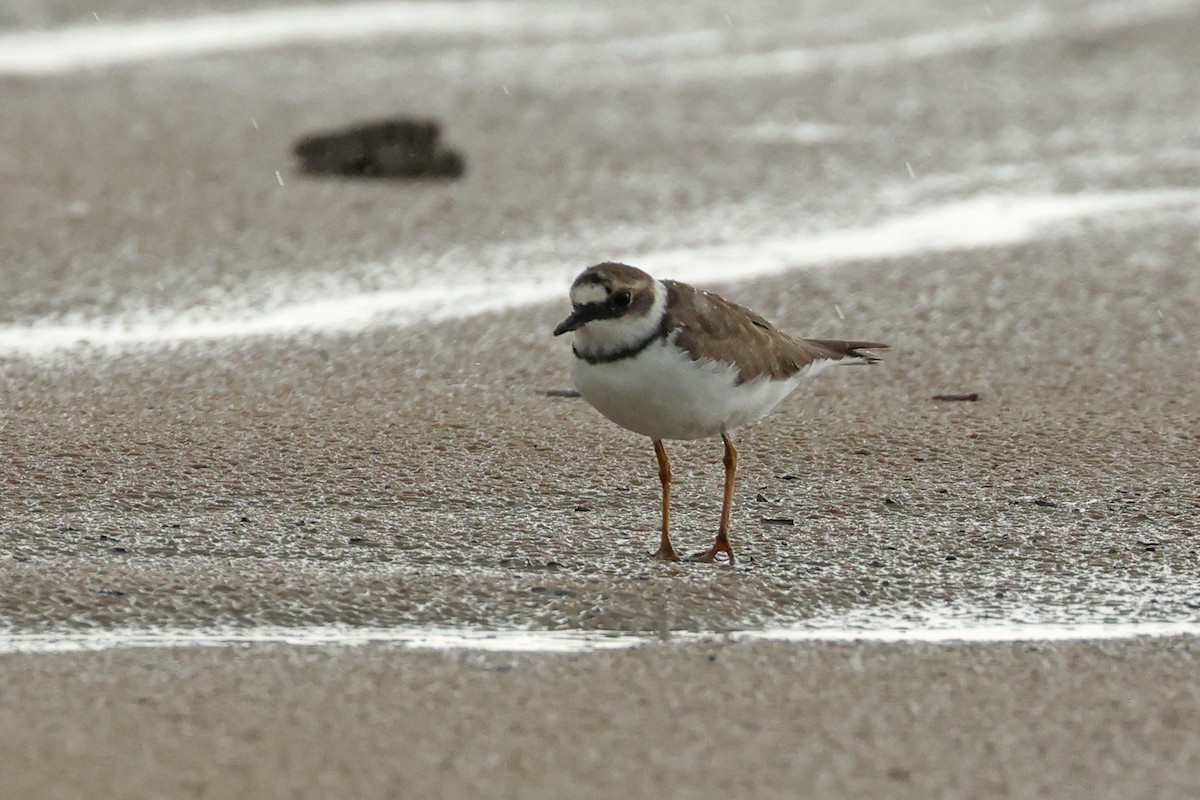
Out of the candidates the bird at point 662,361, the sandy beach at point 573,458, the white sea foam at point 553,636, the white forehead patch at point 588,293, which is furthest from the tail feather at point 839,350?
the white sea foam at point 553,636

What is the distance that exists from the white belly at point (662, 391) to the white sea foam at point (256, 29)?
18.7 ft

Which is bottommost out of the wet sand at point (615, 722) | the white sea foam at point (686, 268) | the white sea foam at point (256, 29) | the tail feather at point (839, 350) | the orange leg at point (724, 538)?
the wet sand at point (615, 722)

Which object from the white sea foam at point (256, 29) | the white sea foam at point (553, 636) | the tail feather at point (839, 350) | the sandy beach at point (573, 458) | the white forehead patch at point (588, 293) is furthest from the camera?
the white sea foam at point (256, 29)

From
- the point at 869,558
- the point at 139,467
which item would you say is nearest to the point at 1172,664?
the point at 869,558

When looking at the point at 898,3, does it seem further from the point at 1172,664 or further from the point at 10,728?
the point at 10,728

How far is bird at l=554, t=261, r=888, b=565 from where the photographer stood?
11.2 ft

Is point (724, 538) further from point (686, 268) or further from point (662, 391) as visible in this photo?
point (686, 268)

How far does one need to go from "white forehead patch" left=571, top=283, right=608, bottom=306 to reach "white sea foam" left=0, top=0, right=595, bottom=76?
5.65m

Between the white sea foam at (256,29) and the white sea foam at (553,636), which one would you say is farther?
the white sea foam at (256,29)

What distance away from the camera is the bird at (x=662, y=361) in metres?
3.42

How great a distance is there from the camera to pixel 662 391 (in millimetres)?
3432

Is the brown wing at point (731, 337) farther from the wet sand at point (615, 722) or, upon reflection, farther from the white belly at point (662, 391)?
the wet sand at point (615, 722)

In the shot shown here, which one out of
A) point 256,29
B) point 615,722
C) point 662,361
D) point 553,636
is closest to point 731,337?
point 662,361

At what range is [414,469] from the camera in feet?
13.2
